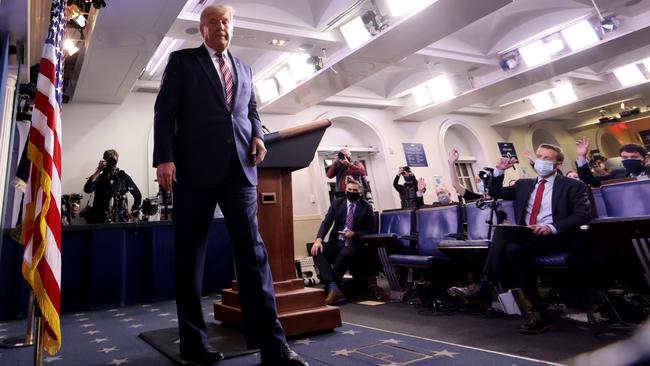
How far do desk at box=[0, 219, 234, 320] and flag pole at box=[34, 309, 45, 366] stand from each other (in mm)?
2647

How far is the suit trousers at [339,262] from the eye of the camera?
356 cm

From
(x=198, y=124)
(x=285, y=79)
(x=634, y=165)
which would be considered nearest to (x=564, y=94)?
(x=634, y=165)

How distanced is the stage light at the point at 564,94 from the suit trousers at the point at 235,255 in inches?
341

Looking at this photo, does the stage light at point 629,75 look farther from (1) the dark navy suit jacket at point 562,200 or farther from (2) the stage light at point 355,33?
(1) the dark navy suit jacket at point 562,200

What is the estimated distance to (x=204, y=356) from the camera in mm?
1554

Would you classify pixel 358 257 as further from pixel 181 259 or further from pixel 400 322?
pixel 181 259

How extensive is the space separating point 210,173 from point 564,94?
29.4 ft

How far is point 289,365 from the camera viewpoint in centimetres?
140

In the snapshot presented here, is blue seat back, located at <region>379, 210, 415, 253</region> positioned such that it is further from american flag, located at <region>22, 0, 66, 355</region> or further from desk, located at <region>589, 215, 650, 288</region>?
american flag, located at <region>22, 0, 66, 355</region>

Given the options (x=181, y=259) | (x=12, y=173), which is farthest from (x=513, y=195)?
(x=12, y=173)

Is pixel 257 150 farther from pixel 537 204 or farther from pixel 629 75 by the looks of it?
→ pixel 629 75

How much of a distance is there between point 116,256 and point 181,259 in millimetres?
2986

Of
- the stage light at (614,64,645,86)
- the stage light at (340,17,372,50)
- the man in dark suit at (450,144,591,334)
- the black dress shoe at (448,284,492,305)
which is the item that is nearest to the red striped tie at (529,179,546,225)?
the man in dark suit at (450,144,591,334)

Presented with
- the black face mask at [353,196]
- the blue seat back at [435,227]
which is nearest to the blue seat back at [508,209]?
the blue seat back at [435,227]
